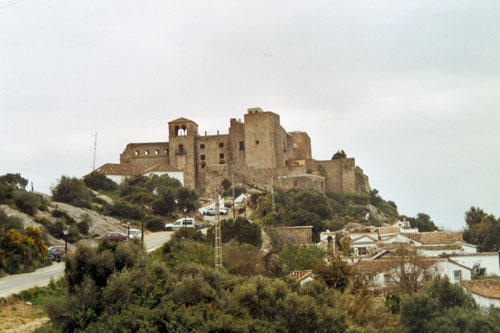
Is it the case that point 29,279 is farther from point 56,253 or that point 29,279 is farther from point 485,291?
point 485,291

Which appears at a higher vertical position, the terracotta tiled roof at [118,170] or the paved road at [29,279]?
the terracotta tiled roof at [118,170]

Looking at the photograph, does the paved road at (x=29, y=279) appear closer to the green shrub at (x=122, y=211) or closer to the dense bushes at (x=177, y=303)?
the dense bushes at (x=177, y=303)

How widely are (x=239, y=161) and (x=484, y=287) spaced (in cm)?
3817

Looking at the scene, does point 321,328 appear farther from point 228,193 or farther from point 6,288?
point 228,193

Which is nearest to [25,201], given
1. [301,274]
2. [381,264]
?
[301,274]

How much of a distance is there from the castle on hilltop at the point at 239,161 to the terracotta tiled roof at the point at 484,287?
104ft

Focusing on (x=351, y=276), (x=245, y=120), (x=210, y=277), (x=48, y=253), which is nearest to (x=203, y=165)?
(x=245, y=120)

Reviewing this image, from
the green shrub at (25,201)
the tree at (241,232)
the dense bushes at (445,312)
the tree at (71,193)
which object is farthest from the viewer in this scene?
the tree at (71,193)

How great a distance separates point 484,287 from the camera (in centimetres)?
2439

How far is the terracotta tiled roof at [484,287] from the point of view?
76.8 feet

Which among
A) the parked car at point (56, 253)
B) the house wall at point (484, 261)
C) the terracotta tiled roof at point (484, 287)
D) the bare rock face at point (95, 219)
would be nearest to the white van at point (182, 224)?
the bare rock face at point (95, 219)

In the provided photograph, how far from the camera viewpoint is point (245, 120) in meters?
60.5

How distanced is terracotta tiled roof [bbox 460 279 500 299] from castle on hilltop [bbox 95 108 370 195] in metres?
31.6

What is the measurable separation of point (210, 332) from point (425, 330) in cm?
707
